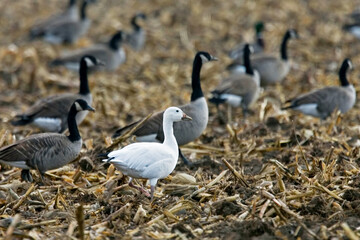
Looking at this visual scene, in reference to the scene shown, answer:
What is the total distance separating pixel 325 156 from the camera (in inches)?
364

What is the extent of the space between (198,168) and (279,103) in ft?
16.9

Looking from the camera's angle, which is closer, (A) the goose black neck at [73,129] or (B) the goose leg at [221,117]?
(A) the goose black neck at [73,129]

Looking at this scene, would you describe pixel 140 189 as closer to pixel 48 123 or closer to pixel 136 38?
pixel 48 123

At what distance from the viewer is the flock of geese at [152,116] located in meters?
7.95

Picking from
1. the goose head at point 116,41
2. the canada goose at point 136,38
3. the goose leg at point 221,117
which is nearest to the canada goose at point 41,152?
the goose leg at point 221,117

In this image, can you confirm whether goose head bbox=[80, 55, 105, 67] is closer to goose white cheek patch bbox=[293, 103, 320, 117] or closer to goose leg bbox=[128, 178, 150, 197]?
goose white cheek patch bbox=[293, 103, 320, 117]

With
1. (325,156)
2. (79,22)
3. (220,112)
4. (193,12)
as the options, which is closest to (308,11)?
(193,12)

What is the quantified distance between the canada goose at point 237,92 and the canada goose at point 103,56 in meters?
3.79

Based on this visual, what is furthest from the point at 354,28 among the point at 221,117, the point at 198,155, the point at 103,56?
the point at 198,155

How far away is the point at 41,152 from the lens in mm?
8734

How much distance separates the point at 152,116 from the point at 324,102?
4.11 m

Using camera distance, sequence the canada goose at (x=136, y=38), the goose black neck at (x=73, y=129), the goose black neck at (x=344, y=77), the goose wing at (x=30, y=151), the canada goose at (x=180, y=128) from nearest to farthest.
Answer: the goose wing at (x=30, y=151), the goose black neck at (x=73, y=129), the canada goose at (x=180, y=128), the goose black neck at (x=344, y=77), the canada goose at (x=136, y=38)

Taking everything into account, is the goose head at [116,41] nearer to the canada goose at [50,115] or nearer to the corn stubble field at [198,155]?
the corn stubble field at [198,155]

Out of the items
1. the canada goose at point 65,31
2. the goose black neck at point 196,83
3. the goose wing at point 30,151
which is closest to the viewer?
the goose wing at point 30,151
